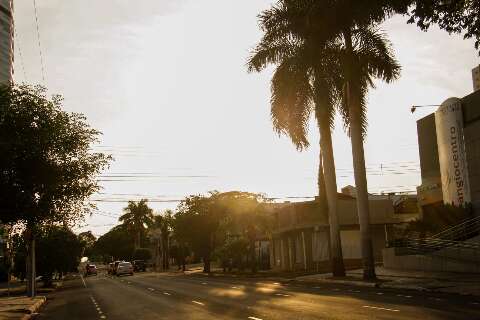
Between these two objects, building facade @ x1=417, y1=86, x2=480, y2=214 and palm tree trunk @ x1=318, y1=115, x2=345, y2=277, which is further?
building facade @ x1=417, y1=86, x2=480, y2=214

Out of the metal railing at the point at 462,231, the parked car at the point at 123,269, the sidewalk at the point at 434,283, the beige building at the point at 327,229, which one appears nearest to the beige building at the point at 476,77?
the beige building at the point at 327,229

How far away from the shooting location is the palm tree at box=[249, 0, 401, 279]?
107ft

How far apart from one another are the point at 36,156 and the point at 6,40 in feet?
236

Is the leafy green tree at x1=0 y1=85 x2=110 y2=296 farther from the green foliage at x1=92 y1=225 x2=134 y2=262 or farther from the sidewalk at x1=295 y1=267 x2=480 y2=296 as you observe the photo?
the green foliage at x1=92 y1=225 x2=134 y2=262

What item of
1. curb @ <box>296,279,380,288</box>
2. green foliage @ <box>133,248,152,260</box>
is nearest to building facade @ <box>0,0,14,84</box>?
green foliage @ <box>133,248,152,260</box>

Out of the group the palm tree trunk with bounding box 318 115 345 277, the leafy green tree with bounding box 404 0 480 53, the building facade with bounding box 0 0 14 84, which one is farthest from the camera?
the building facade with bounding box 0 0 14 84

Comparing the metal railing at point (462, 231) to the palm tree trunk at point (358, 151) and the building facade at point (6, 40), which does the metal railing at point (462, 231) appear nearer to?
the palm tree trunk at point (358, 151)

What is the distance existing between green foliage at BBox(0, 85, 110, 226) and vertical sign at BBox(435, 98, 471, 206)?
2463 centimetres

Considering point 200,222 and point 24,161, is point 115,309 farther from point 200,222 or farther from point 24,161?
point 200,222

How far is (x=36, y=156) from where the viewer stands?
18547 millimetres

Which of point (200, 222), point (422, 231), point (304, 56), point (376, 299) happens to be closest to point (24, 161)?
point (376, 299)

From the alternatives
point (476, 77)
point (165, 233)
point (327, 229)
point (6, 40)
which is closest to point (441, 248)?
point (476, 77)

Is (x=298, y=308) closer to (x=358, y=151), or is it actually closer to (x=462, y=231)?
(x=358, y=151)

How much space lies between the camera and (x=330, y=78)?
35.0 metres
